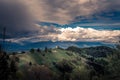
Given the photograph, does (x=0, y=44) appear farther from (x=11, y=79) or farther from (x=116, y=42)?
(x=116, y=42)

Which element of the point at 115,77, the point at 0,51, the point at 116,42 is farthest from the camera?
the point at 0,51

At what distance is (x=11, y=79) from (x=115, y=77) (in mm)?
Result: 59763

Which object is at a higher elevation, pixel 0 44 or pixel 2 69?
pixel 0 44

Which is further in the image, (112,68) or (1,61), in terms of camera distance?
(1,61)

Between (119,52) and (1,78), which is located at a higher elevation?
(119,52)

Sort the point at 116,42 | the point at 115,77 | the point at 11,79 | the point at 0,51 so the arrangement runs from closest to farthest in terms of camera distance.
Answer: the point at 115,77 < the point at 116,42 < the point at 0,51 < the point at 11,79

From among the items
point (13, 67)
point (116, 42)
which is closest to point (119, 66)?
point (116, 42)

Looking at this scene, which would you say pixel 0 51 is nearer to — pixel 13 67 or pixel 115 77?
pixel 13 67

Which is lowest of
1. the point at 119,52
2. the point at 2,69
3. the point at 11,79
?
the point at 11,79

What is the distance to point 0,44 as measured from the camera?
111 meters

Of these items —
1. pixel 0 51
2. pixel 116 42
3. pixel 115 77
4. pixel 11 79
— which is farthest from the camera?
pixel 11 79

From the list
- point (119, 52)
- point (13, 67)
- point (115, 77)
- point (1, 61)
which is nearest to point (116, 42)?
point (119, 52)

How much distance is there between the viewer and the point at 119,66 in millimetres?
95188

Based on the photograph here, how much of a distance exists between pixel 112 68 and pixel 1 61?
42105 mm
